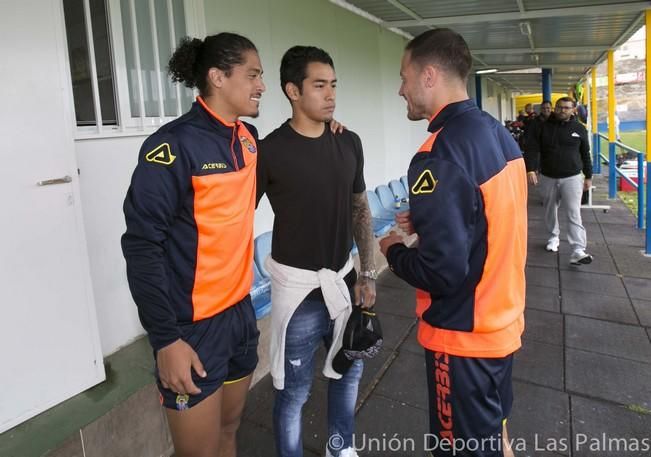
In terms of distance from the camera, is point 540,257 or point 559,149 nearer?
point 559,149

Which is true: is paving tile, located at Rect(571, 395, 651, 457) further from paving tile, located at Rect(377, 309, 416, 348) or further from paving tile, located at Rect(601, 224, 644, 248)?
paving tile, located at Rect(601, 224, 644, 248)

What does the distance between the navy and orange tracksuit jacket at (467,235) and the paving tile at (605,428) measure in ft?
4.24

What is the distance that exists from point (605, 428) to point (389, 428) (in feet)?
3.75

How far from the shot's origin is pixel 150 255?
1.35 metres

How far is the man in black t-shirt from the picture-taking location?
1928mm

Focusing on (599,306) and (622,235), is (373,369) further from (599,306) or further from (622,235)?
(622,235)

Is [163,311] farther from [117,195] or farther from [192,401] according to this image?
[117,195]

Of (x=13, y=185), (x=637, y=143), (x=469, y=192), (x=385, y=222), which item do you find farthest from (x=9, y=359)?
(x=637, y=143)

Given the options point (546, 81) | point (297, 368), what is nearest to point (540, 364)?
point (297, 368)

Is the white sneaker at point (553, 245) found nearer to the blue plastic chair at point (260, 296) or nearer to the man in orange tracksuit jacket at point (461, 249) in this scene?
the blue plastic chair at point (260, 296)

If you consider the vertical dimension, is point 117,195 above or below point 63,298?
above

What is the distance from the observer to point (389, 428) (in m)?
2.62

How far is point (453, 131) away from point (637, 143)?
A: 112 feet

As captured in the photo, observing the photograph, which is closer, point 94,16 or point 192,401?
point 192,401
